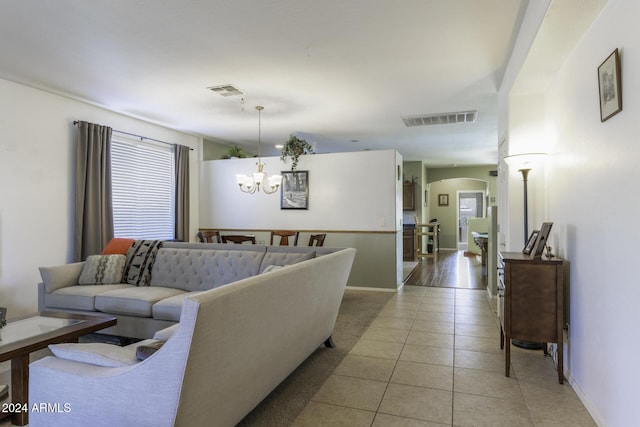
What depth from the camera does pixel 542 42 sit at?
2.49 metres

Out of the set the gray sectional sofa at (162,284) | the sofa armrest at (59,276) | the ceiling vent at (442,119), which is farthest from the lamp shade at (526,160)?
the sofa armrest at (59,276)

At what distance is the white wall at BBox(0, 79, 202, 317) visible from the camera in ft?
13.4

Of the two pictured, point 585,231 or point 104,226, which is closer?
point 585,231

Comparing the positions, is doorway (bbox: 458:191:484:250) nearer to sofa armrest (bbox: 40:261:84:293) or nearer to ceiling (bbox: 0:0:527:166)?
ceiling (bbox: 0:0:527:166)

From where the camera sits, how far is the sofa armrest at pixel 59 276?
3670 millimetres

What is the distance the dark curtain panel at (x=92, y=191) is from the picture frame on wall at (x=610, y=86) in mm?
5438

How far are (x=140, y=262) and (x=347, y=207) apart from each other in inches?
132

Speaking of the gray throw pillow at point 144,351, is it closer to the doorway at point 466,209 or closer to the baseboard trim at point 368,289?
the baseboard trim at point 368,289

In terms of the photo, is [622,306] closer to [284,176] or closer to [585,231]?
[585,231]

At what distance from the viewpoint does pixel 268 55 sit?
350 centimetres

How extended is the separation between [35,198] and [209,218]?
310 centimetres

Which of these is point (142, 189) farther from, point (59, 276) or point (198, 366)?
point (198, 366)

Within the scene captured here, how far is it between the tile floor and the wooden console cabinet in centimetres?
24

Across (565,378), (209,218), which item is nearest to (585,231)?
(565,378)
